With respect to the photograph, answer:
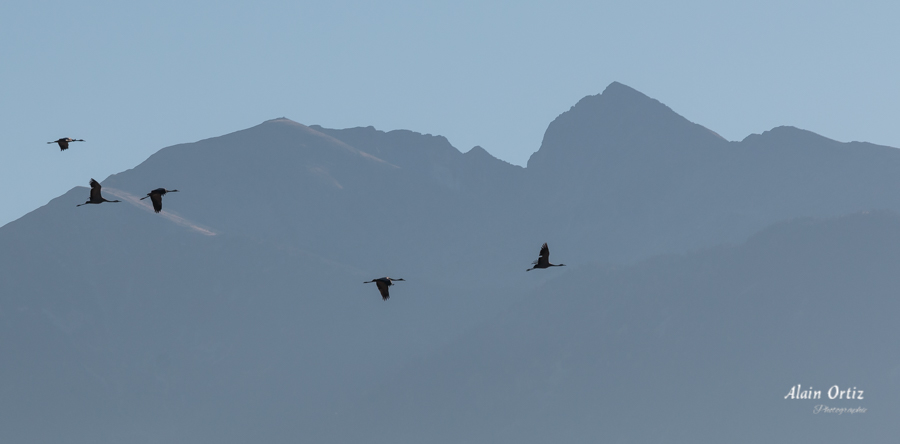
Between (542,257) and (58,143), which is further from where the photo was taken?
(58,143)

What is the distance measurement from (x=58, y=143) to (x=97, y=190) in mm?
4433

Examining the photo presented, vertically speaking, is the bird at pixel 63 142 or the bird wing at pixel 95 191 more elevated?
the bird at pixel 63 142

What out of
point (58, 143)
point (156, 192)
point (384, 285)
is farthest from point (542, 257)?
point (58, 143)

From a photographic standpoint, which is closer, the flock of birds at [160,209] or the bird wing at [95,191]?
the flock of birds at [160,209]

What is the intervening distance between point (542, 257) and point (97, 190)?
67.3 ft

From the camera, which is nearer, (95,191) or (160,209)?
(95,191)

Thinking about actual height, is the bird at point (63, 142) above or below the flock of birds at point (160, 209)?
above

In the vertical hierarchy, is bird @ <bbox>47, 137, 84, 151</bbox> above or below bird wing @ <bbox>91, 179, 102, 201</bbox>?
above

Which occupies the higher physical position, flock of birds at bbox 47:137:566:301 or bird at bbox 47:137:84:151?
bird at bbox 47:137:84:151

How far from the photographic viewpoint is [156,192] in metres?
52.0

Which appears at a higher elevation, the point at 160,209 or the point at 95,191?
the point at 95,191

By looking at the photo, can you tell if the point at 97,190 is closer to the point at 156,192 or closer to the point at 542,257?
the point at 156,192

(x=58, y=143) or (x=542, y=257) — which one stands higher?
(x=58, y=143)

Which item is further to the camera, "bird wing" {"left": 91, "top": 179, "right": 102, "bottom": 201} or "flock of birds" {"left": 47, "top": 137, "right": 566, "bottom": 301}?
"bird wing" {"left": 91, "top": 179, "right": 102, "bottom": 201}
